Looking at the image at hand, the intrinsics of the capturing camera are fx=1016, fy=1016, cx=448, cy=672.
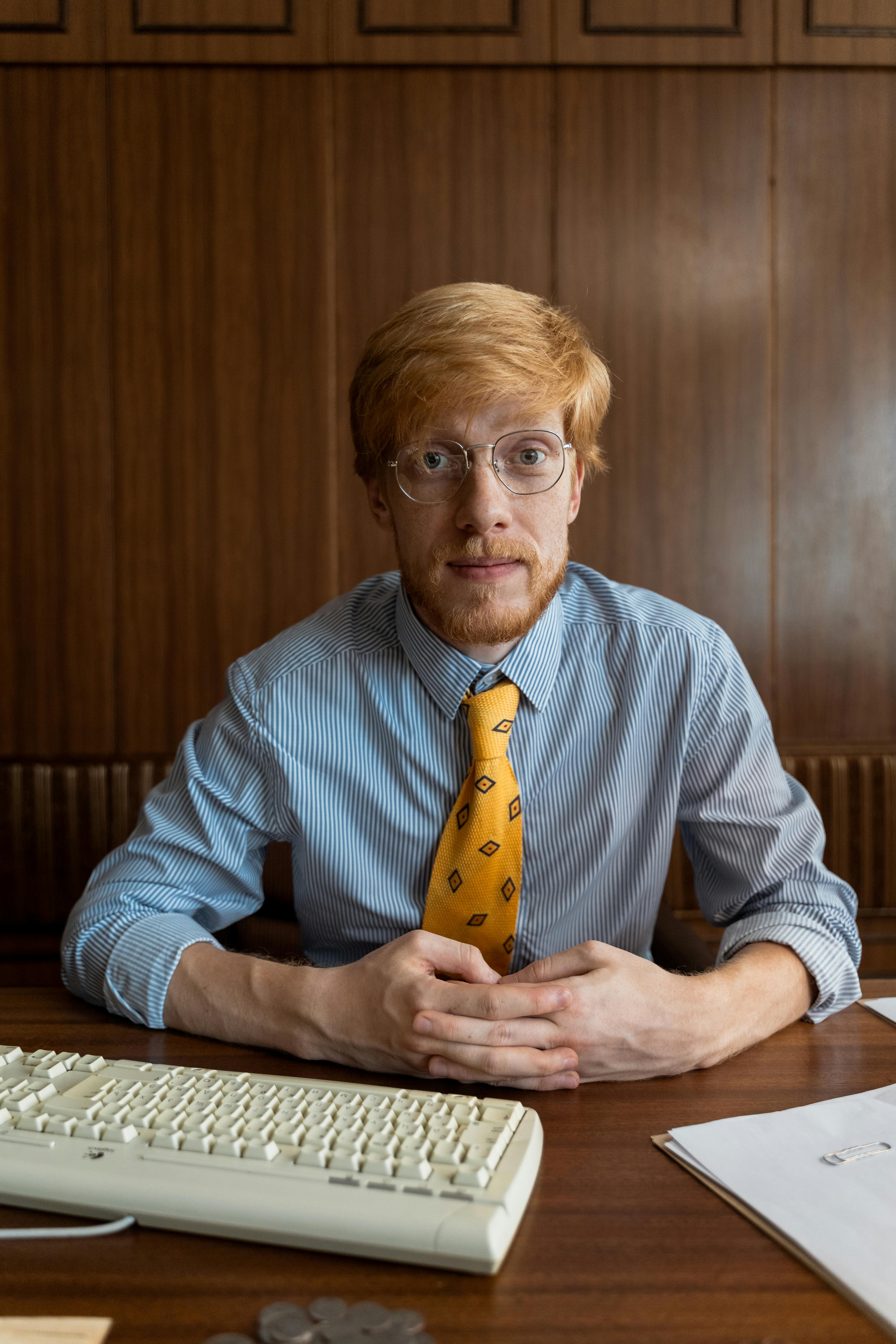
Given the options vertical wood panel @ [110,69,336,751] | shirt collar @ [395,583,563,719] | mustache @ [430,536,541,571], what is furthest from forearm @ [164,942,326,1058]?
vertical wood panel @ [110,69,336,751]

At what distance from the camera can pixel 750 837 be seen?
1429 mm

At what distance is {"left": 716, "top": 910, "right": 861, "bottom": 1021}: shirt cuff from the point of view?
120cm

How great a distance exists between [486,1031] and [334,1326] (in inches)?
15.7

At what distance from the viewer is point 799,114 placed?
316cm

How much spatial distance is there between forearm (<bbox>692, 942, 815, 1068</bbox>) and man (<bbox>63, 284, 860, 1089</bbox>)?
24mm

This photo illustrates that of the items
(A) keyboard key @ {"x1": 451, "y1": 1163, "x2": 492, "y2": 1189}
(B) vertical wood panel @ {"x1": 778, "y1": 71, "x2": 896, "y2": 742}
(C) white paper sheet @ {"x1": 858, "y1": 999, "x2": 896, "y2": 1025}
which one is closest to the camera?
(A) keyboard key @ {"x1": 451, "y1": 1163, "x2": 492, "y2": 1189}

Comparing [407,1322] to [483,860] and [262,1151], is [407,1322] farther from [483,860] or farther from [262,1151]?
[483,860]

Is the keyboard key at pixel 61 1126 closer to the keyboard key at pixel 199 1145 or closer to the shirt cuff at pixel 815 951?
the keyboard key at pixel 199 1145

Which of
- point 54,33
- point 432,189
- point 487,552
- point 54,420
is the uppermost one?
point 54,33

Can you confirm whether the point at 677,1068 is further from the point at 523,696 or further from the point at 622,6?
the point at 622,6

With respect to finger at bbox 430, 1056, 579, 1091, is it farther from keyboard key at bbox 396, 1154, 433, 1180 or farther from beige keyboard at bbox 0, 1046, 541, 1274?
keyboard key at bbox 396, 1154, 433, 1180

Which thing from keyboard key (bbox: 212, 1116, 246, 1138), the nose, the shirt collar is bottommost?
keyboard key (bbox: 212, 1116, 246, 1138)

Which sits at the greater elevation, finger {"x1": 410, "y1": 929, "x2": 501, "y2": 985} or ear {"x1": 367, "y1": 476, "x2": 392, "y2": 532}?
ear {"x1": 367, "y1": 476, "x2": 392, "y2": 532}

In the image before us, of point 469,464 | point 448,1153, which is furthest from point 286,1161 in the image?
point 469,464
